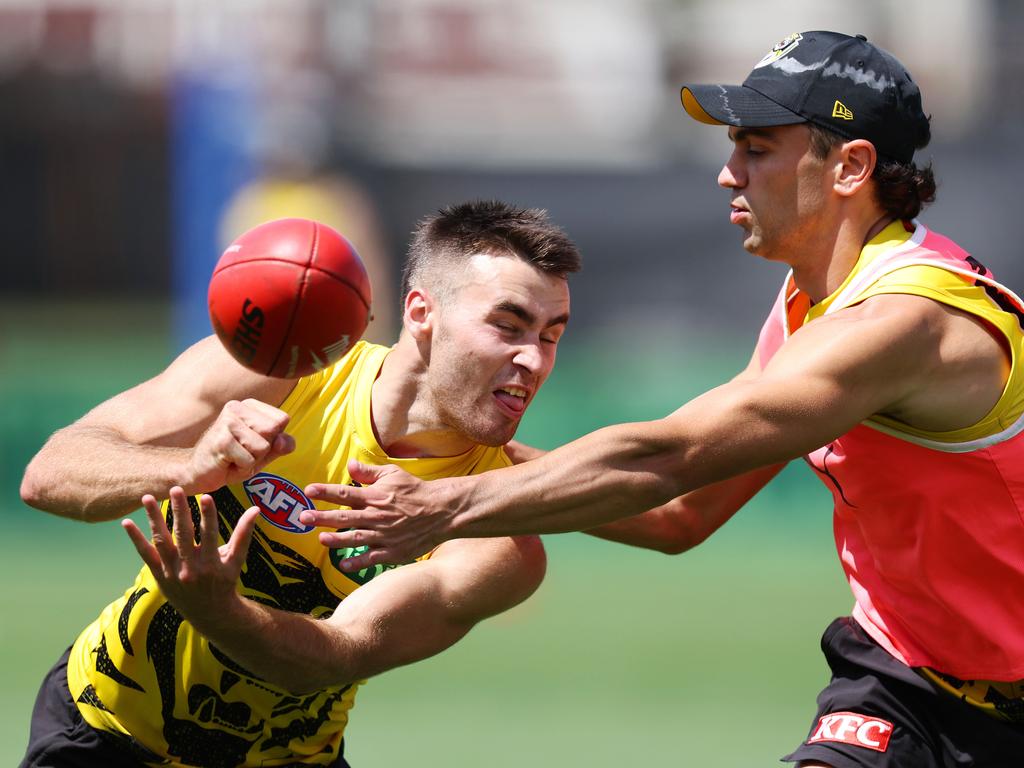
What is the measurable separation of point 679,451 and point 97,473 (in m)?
1.70

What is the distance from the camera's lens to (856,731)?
4828mm

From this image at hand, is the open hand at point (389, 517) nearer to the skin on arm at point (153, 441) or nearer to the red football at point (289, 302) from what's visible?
the skin on arm at point (153, 441)

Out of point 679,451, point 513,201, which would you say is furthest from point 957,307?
point 513,201

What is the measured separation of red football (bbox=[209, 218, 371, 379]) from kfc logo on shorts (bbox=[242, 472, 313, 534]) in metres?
0.41

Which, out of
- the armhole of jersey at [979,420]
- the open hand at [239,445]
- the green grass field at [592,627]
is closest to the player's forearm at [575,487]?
the open hand at [239,445]

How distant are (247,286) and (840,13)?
16933 millimetres

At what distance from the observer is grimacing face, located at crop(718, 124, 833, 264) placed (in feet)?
16.1

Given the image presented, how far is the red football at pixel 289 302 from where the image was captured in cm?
451

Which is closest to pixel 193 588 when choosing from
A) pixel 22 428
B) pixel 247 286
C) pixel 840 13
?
pixel 247 286

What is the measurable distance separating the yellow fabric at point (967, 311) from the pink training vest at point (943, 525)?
28 mm

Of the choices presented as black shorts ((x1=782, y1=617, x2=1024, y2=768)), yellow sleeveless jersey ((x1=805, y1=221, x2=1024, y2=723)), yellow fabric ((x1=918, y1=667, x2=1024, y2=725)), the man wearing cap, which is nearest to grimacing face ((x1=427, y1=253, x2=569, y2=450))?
the man wearing cap

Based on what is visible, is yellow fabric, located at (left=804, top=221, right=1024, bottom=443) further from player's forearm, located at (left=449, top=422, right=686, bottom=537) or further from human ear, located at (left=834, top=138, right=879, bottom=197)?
player's forearm, located at (left=449, top=422, right=686, bottom=537)

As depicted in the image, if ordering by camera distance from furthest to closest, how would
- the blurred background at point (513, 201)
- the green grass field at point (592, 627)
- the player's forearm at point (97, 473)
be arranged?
1. the blurred background at point (513, 201)
2. the green grass field at point (592, 627)
3. the player's forearm at point (97, 473)

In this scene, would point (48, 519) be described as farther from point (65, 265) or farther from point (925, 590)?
point (65, 265)
